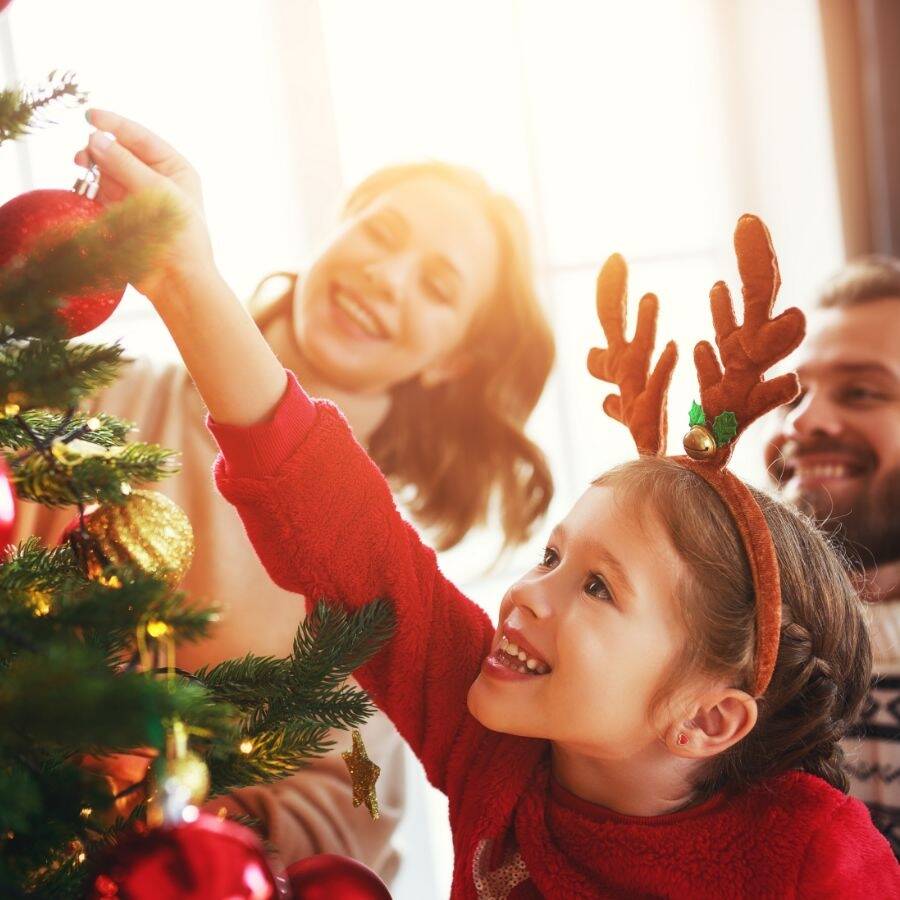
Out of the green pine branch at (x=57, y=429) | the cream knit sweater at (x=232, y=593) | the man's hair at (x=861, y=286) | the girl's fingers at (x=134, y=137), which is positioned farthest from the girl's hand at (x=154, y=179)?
the man's hair at (x=861, y=286)

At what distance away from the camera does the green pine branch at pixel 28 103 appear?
558 millimetres

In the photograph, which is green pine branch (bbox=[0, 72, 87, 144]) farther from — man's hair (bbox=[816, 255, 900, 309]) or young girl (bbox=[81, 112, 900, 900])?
man's hair (bbox=[816, 255, 900, 309])

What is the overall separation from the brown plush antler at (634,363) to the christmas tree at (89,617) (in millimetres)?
408

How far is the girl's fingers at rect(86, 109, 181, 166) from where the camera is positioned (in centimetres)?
71

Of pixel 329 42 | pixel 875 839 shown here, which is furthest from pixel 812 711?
pixel 329 42

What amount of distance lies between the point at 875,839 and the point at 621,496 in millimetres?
390

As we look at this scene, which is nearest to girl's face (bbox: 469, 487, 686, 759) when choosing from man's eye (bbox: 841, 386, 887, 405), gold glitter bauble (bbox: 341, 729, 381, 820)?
gold glitter bauble (bbox: 341, 729, 381, 820)

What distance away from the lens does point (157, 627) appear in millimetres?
506

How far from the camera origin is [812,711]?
93cm

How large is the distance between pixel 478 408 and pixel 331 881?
2.50ft

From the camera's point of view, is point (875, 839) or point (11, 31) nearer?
point (875, 839)

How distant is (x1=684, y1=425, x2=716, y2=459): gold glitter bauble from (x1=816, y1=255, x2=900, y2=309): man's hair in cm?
74

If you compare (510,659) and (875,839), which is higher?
(510,659)

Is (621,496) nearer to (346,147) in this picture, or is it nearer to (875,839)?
(875,839)
